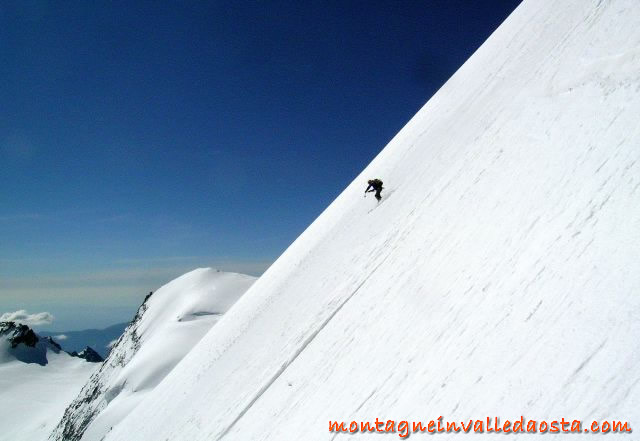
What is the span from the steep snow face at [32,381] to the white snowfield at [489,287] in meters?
62.9

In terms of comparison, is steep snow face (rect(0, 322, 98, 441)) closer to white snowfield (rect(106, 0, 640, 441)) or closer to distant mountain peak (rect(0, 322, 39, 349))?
distant mountain peak (rect(0, 322, 39, 349))

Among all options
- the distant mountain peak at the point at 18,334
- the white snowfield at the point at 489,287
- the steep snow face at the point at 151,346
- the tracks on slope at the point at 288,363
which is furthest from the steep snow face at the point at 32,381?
the white snowfield at the point at 489,287

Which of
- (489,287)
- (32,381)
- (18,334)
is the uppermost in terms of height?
(489,287)

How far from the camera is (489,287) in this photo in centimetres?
505

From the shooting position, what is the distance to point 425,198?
10.6 m

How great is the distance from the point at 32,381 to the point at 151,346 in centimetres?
8223

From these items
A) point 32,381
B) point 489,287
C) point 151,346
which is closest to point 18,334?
point 32,381

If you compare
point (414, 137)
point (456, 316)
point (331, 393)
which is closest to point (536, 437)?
point (456, 316)

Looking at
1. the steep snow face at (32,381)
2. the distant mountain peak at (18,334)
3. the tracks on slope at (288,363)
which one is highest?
the tracks on slope at (288,363)

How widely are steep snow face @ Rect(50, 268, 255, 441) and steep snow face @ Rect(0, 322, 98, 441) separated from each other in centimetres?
1630

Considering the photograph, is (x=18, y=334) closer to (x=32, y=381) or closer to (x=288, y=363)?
(x=32, y=381)

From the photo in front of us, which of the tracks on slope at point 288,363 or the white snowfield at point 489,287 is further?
the tracks on slope at point 288,363

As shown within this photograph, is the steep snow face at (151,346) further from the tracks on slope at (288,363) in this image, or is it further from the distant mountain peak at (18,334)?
the distant mountain peak at (18,334)

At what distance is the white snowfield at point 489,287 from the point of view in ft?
11.4
